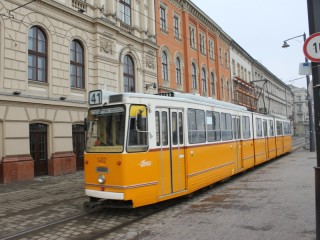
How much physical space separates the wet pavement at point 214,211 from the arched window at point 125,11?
1365 centimetres

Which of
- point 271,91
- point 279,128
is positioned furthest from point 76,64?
point 271,91

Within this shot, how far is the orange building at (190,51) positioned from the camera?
94.4 ft

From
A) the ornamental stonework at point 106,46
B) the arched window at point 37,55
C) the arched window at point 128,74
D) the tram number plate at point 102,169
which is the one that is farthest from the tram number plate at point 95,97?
the arched window at point 128,74

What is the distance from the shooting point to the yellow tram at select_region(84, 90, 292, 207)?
786 cm

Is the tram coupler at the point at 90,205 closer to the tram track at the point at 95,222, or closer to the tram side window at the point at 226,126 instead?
the tram track at the point at 95,222

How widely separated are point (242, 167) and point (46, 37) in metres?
11.0

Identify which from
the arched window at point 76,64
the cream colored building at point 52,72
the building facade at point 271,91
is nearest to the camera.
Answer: the cream colored building at point 52,72

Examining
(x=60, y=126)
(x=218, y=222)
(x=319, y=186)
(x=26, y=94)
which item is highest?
(x=26, y=94)

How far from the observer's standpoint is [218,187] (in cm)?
1213

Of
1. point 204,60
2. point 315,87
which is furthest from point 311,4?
point 204,60

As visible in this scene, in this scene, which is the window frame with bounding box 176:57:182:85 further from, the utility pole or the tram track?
the utility pole

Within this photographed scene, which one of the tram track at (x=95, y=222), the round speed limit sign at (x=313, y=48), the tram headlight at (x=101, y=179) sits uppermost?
the round speed limit sign at (x=313, y=48)

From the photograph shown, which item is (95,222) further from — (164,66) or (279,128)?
(164,66)

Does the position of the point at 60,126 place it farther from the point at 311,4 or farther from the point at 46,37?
the point at 311,4
